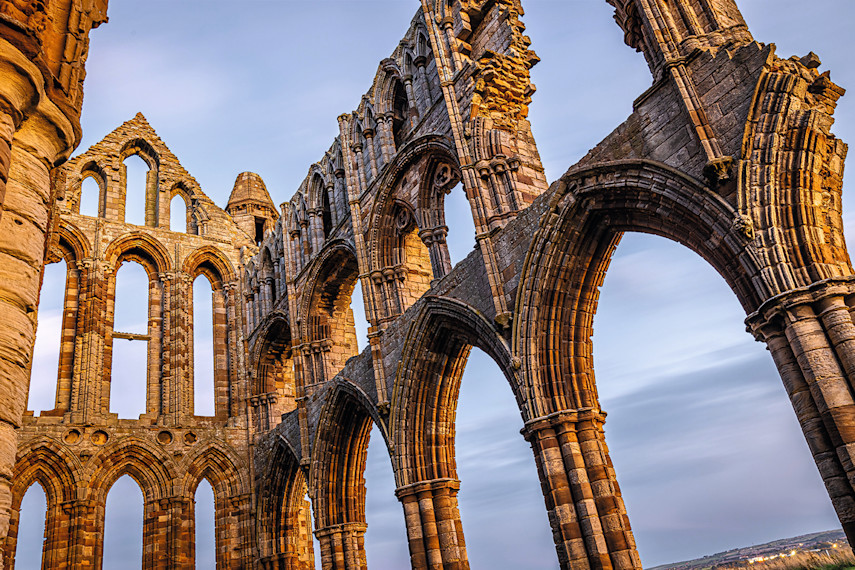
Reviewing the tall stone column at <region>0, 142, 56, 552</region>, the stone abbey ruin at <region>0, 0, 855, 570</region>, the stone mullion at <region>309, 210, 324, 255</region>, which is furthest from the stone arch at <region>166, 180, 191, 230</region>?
the tall stone column at <region>0, 142, 56, 552</region>

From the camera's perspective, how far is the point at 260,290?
17844mm

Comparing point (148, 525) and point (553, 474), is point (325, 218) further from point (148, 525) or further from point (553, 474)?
point (553, 474)

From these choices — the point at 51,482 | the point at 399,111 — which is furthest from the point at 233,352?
the point at 399,111

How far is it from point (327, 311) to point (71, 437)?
6164mm

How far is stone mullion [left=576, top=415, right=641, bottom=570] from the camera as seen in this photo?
761cm

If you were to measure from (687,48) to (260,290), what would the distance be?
12769mm

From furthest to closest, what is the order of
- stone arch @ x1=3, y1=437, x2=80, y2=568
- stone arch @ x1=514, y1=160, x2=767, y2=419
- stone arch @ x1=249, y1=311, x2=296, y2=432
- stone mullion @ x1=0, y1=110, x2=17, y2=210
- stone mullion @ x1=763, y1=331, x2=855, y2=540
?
stone arch @ x1=249, y1=311, x2=296, y2=432
stone arch @ x1=3, y1=437, x2=80, y2=568
stone arch @ x1=514, y1=160, x2=767, y2=419
stone mullion @ x1=763, y1=331, x2=855, y2=540
stone mullion @ x1=0, y1=110, x2=17, y2=210

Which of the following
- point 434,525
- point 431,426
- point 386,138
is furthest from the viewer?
point 386,138

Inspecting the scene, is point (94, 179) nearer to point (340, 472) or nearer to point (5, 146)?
point (340, 472)

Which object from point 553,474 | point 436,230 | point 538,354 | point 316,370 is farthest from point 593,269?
point 316,370

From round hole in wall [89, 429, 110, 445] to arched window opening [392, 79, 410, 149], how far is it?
9.15 metres

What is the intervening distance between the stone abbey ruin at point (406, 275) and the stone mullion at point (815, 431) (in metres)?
0.02

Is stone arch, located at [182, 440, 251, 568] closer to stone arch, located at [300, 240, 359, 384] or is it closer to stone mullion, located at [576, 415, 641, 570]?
stone arch, located at [300, 240, 359, 384]

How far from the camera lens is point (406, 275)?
41.2ft
